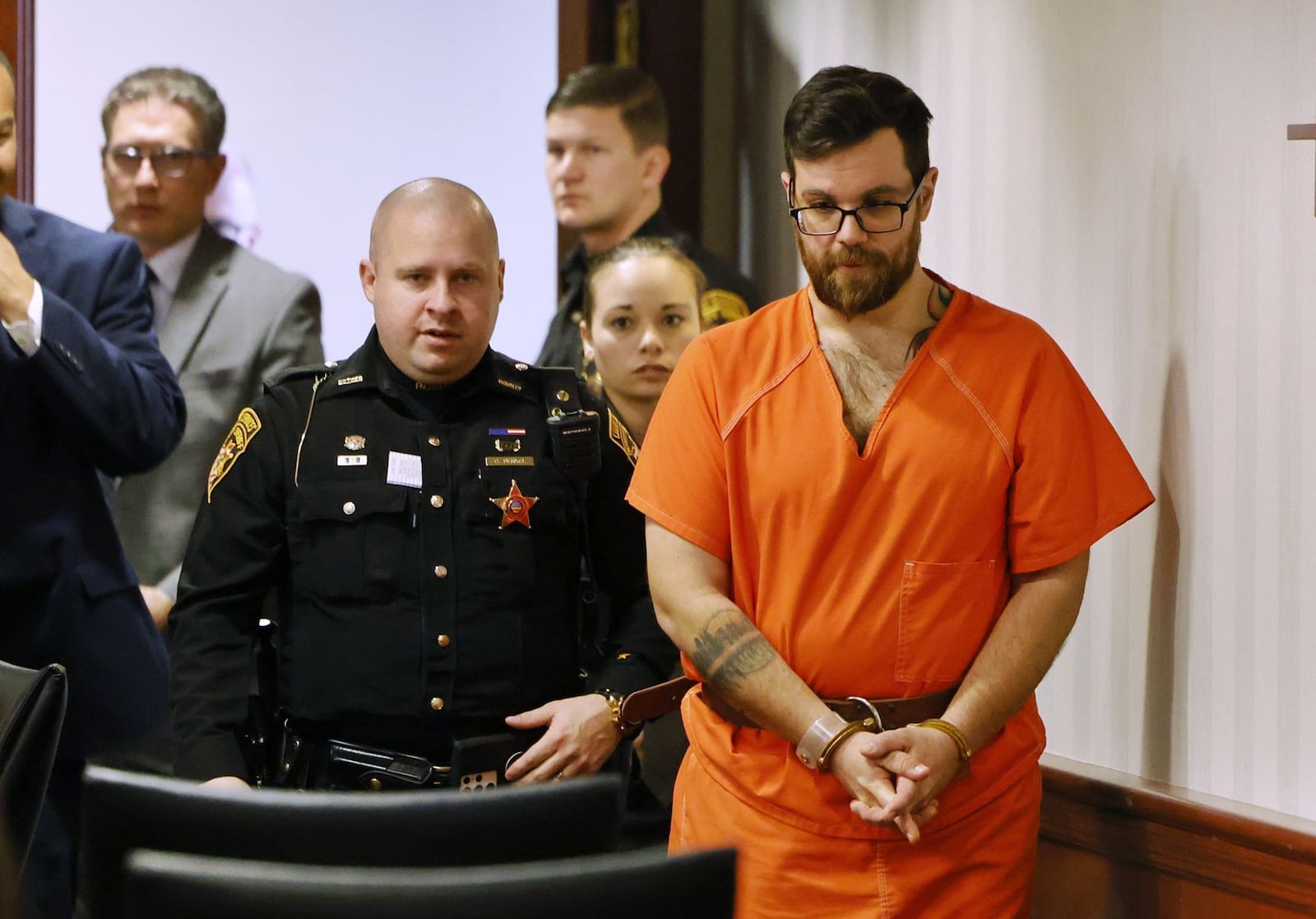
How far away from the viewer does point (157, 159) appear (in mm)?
3795

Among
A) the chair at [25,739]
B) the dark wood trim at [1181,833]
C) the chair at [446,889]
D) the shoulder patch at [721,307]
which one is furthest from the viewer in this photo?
the shoulder patch at [721,307]

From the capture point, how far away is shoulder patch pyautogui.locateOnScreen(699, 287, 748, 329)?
3340 mm

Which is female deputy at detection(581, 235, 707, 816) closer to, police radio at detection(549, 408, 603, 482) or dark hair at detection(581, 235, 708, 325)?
dark hair at detection(581, 235, 708, 325)

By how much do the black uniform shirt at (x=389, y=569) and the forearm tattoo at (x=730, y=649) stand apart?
8.1 inches

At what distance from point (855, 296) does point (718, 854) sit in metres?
1.20

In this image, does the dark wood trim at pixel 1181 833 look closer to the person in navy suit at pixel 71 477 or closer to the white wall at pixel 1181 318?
the white wall at pixel 1181 318

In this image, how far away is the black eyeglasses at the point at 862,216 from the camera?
204 cm

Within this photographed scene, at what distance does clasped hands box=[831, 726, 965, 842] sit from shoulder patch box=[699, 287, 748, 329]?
4.91ft

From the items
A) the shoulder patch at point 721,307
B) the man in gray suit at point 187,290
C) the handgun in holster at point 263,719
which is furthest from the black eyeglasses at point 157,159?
the handgun in holster at point 263,719

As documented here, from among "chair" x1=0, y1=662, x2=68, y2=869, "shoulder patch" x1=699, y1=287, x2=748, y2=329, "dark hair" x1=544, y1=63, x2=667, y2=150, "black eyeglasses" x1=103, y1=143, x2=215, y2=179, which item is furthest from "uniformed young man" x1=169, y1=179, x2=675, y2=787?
"black eyeglasses" x1=103, y1=143, x2=215, y2=179

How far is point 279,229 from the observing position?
3.92 m

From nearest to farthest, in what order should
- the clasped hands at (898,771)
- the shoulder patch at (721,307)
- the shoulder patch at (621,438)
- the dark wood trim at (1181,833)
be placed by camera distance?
the clasped hands at (898,771), the dark wood trim at (1181,833), the shoulder patch at (621,438), the shoulder patch at (721,307)

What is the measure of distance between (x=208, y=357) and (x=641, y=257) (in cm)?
121

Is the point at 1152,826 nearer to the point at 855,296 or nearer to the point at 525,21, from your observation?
the point at 855,296
